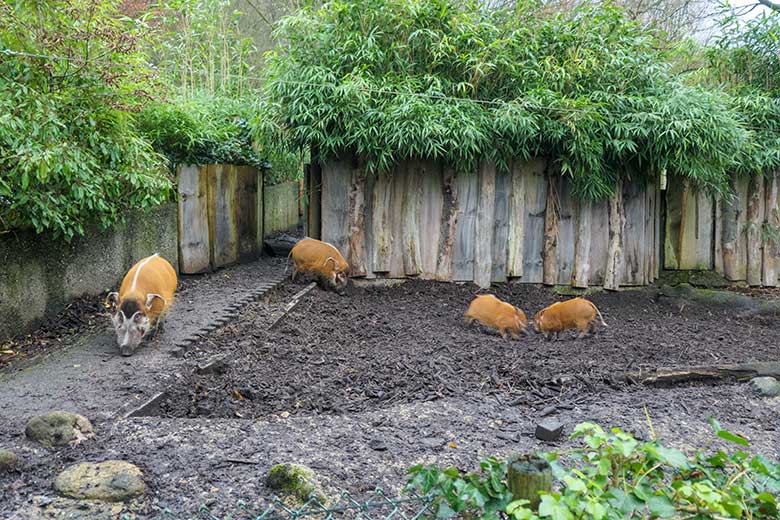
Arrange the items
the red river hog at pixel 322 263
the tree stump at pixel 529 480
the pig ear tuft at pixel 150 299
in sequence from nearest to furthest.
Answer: the tree stump at pixel 529 480 < the pig ear tuft at pixel 150 299 < the red river hog at pixel 322 263

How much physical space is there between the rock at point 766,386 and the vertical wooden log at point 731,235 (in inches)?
160

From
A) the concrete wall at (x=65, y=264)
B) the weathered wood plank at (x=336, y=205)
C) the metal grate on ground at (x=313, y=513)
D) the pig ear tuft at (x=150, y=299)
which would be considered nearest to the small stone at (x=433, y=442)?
the metal grate on ground at (x=313, y=513)

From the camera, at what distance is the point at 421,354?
19.0 feet

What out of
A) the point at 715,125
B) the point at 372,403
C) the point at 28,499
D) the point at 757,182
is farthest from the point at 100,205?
the point at 757,182

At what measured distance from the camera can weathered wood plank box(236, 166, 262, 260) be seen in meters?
9.48

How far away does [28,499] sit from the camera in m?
2.85

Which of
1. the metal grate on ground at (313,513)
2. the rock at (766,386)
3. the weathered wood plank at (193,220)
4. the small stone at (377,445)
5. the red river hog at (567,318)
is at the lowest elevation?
the rock at (766,386)

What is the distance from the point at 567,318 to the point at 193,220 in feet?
15.1

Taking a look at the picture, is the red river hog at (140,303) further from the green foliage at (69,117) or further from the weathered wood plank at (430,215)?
the weathered wood plank at (430,215)

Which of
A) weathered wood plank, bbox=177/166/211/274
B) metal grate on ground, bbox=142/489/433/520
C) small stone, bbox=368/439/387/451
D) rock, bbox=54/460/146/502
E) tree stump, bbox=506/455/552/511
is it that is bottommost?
small stone, bbox=368/439/387/451

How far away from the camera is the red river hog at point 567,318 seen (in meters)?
6.51

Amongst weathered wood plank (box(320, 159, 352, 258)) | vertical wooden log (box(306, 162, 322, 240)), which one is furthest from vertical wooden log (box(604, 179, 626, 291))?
vertical wooden log (box(306, 162, 322, 240))

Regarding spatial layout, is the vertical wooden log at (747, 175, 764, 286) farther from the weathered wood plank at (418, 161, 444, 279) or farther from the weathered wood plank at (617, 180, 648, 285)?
the weathered wood plank at (418, 161, 444, 279)

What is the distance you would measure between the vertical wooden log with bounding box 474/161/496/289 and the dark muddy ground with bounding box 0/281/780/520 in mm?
736
